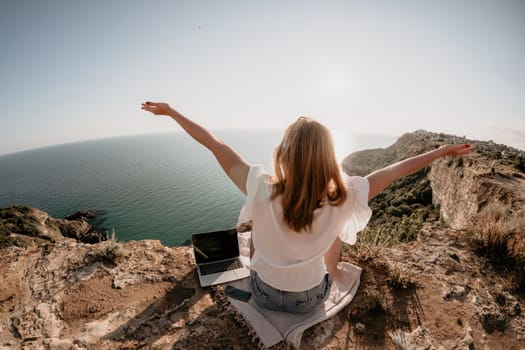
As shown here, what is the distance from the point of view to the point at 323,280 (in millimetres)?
2451

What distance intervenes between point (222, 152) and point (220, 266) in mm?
1884

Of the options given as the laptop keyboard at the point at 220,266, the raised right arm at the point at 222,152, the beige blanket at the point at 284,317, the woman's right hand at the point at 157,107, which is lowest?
the beige blanket at the point at 284,317

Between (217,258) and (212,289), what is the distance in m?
0.45

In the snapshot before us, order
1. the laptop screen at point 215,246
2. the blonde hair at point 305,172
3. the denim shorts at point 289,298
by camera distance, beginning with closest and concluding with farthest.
→ the blonde hair at point 305,172 < the denim shorts at point 289,298 < the laptop screen at point 215,246

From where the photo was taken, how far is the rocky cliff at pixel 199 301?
2295 millimetres

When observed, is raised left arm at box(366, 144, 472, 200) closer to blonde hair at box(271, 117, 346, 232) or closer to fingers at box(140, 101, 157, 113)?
blonde hair at box(271, 117, 346, 232)

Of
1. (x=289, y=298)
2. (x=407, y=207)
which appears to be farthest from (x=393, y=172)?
(x=407, y=207)

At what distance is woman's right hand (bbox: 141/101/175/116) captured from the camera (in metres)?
2.60

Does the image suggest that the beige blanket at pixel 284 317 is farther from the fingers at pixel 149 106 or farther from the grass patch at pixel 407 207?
the grass patch at pixel 407 207

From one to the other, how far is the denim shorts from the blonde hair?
86cm

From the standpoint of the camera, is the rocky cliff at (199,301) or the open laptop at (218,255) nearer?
the rocky cliff at (199,301)

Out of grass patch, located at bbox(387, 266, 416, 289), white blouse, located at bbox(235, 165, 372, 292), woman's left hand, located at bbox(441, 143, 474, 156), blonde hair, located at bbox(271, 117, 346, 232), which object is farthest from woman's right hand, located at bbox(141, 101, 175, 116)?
grass patch, located at bbox(387, 266, 416, 289)

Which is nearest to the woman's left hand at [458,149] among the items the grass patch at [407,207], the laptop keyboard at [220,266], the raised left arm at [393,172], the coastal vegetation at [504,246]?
the raised left arm at [393,172]

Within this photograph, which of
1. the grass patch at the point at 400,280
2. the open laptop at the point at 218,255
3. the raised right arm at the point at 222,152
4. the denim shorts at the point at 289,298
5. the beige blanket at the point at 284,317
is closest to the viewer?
the raised right arm at the point at 222,152
